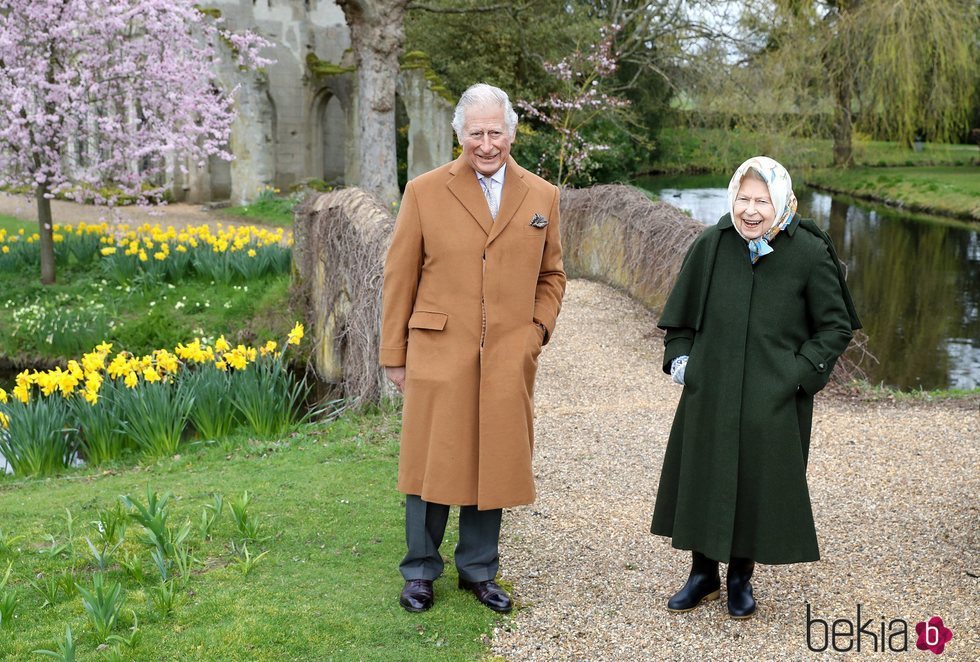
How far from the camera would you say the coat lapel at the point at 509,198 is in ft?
11.9

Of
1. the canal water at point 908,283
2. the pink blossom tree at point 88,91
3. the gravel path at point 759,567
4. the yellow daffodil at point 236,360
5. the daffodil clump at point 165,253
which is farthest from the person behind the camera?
the daffodil clump at point 165,253

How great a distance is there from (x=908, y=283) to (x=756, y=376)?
13267 mm

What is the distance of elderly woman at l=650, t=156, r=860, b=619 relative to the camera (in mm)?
3539

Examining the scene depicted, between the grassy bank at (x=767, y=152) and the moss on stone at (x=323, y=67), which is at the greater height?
the moss on stone at (x=323, y=67)

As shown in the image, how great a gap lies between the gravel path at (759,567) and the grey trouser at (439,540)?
239mm

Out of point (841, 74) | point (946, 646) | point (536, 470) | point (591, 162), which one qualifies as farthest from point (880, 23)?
point (946, 646)

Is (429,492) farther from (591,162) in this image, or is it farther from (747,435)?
(591,162)

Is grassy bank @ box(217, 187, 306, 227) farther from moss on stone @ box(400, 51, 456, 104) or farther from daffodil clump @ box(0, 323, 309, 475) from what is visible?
daffodil clump @ box(0, 323, 309, 475)

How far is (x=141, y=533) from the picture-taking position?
14.6 feet

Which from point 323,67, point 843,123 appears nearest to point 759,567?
point 323,67

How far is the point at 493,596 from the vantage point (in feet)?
12.5

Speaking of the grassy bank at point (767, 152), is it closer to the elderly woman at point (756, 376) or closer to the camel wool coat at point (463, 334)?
the elderly woman at point (756, 376)

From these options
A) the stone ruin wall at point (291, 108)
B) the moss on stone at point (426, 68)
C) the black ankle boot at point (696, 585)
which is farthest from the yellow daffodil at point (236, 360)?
the moss on stone at point (426, 68)

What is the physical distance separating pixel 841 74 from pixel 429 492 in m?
23.4
